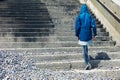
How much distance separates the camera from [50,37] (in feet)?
44.6

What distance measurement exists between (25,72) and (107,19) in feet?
19.6

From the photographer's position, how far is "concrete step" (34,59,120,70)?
1081 cm

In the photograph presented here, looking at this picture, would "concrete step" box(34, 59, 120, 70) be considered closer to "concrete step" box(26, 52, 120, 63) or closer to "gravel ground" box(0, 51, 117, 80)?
"concrete step" box(26, 52, 120, 63)

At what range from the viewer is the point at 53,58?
1153 centimetres

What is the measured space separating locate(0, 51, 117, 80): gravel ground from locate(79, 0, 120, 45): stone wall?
3605mm

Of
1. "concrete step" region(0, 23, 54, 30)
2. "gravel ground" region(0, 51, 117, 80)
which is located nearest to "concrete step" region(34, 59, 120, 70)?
"gravel ground" region(0, 51, 117, 80)

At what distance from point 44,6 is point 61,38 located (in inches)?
165

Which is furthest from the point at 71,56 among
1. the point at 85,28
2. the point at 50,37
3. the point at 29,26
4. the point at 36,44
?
the point at 29,26

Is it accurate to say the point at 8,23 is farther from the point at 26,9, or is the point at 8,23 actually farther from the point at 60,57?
the point at 60,57

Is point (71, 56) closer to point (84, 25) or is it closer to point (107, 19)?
point (84, 25)

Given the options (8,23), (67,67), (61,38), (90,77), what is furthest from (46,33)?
(90,77)

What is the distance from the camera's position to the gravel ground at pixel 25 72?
364 inches

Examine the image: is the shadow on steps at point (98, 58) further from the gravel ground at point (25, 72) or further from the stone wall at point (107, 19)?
the stone wall at point (107, 19)

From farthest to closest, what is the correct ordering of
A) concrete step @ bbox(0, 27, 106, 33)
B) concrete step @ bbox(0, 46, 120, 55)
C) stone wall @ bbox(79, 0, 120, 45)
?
1. concrete step @ bbox(0, 27, 106, 33)
2. stone wall @ bbox(79, 0, 120, 45)
3. concrete step @ bbox(0, 46, 120, 55)
